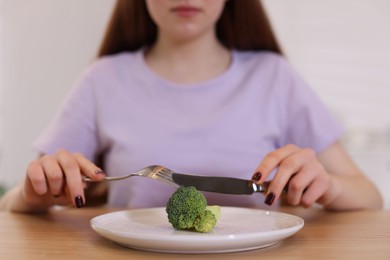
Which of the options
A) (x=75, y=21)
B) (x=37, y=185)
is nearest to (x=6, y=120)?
(x=75, y=21)

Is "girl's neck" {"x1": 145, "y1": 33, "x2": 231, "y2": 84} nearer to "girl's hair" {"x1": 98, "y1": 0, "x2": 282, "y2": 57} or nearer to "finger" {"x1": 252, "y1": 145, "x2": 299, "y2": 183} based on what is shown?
"girl's hair" {"x1": 98, "y1": 0, "x2": 282, "y2": 57}

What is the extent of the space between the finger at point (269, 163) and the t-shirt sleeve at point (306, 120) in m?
0.42

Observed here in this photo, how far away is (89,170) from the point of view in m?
1.05

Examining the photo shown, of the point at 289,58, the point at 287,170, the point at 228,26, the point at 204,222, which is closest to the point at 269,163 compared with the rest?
the point at 287,170

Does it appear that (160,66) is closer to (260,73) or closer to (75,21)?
(260,73)

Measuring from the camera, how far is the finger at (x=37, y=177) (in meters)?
1.08

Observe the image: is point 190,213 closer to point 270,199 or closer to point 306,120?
point 270,199

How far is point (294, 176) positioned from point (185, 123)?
1.57ft

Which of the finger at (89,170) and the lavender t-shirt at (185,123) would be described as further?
the lavender t-shirt at (185,123)

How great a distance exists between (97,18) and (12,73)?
501 millimetres

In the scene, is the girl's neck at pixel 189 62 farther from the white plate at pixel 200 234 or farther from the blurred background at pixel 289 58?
the blurred background at pixel 289 58

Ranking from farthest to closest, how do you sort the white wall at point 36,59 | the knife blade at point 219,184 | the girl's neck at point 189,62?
the white wall at point 36,59 < the girl's neck at point 189,62 < the knife blade at point 219,184

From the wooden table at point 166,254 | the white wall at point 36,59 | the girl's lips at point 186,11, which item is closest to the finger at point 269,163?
the wooden table at point 166,254

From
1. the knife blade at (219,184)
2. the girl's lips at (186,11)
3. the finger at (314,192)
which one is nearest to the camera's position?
the knife blade at (219,184)
